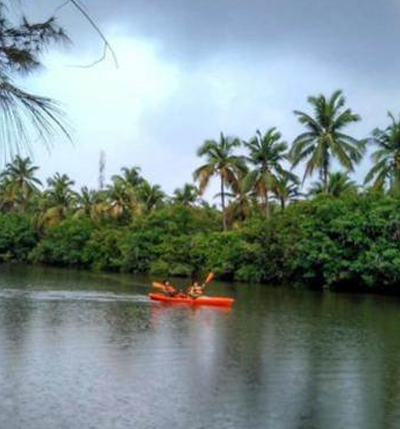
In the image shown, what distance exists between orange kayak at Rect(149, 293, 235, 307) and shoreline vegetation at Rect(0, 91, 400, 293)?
8.89 meters

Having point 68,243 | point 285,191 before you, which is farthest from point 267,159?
point 68,243

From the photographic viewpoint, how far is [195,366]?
689 inches

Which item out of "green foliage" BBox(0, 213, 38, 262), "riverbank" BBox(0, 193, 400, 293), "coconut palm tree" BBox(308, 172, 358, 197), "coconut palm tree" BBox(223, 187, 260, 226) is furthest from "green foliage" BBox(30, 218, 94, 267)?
"coconut palm tree" BBox(308, 172, 358, 197)

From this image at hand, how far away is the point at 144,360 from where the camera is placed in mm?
17969

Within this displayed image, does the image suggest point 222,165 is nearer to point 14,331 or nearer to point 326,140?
point 326,140

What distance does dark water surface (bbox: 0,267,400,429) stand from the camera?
12.6 metres

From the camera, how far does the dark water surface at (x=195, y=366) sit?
41.3 ft

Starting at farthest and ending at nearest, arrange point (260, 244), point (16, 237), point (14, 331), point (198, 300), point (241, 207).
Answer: point (16, 237) → point (241, 207) → point (260, 244) → point (198, 300) → point (14, 331)

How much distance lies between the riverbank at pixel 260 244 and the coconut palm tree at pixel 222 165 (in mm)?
3520

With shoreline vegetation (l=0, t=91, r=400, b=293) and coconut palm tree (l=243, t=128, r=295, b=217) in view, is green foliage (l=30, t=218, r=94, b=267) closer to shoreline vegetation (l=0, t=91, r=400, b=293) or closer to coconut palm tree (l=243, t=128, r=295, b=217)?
shoreline vegetation (l=0, t=91, r=400, b=293)

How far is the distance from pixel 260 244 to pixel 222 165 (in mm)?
7441

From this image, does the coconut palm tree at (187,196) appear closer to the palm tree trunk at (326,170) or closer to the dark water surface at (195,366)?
the palm tree trunk at (326,170)

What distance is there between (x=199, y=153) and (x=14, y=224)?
102ft

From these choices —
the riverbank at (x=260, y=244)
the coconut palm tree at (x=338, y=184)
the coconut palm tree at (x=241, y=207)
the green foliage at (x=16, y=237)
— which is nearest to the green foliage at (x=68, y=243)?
the riverbank at (x=260, y=244)
